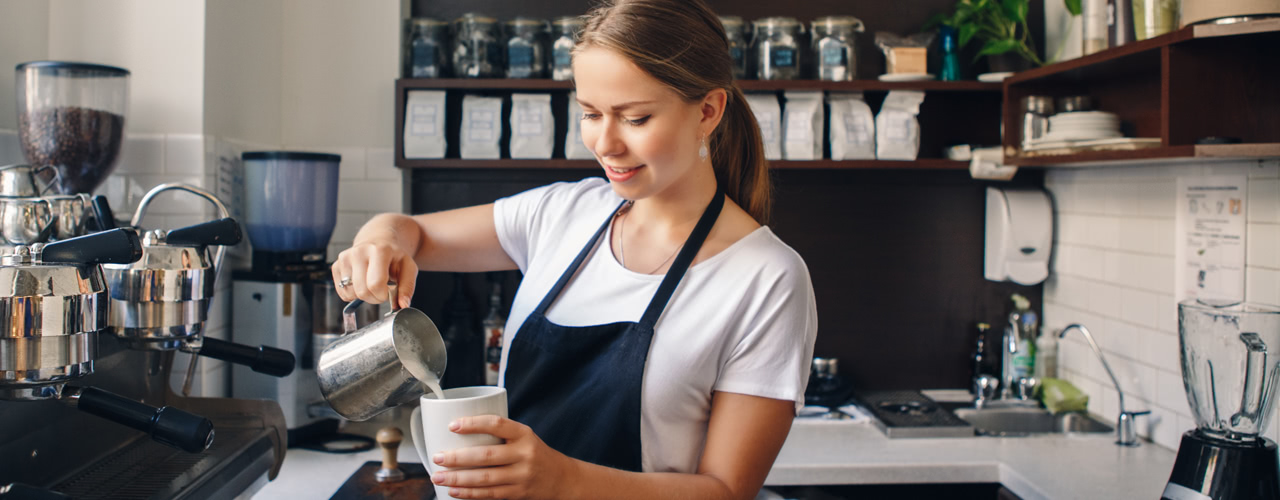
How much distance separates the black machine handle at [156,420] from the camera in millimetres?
1115

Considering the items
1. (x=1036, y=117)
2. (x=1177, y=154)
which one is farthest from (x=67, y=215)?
(x=1036, y=117)

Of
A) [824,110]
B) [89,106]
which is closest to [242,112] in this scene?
[89,106]

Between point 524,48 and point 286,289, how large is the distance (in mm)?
932

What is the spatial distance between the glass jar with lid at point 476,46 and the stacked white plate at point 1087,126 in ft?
4.87

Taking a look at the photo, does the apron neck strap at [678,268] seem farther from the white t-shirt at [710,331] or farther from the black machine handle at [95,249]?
the black machine handle at [95,249]

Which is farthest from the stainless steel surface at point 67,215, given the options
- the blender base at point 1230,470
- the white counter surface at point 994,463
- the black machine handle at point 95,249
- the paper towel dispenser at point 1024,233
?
the paper towel dispenser at point 1024,233

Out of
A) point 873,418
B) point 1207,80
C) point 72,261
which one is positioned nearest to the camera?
point 72,261

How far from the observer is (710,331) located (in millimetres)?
1336

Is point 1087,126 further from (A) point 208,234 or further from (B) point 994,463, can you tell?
(A) point 208,234

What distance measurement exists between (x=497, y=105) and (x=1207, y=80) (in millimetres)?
1717

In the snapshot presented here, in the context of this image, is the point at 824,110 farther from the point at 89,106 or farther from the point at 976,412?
the point at 89,106

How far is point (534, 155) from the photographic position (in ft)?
8.91

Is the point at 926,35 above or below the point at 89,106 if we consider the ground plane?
above

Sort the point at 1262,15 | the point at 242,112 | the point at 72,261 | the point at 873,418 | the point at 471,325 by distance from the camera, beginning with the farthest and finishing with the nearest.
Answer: the point at 471,325, the point at 873,418, the point at 242,112, the point at 1262,15, the point at 72,261
